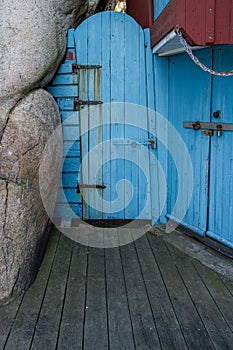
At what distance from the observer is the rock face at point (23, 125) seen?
2543mm

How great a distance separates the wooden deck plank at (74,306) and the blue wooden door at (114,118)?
31.6 inches

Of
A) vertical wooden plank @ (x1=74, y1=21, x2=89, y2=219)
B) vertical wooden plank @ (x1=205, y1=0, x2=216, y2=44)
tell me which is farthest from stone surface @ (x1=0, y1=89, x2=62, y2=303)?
vertical wooden plank @ (x1=205, y1=0, x2=216, y2=44)

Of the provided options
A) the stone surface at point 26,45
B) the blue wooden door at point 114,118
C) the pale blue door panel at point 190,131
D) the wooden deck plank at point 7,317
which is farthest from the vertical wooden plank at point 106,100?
the wooden deck plank at point 7,317

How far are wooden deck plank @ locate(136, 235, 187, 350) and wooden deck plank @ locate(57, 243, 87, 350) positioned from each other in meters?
0.46

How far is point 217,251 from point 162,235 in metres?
0.61

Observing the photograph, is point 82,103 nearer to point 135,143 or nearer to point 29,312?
point 135,143

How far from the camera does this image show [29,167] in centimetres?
268

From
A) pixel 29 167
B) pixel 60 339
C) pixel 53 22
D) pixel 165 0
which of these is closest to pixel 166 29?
pixel 165 0

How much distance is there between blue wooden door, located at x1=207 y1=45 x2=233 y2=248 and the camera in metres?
3.02

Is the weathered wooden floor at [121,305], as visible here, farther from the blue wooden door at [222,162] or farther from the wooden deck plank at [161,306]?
the blue wooden door at [222,162]

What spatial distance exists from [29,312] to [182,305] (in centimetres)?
99

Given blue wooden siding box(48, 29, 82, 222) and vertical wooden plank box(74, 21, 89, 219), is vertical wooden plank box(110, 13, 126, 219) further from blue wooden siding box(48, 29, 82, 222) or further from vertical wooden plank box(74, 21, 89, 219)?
blue wooden siding box(48, 29, 82, 222)

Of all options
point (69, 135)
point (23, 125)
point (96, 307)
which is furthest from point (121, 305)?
point (69, 135)

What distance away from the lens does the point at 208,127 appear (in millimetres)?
3260
